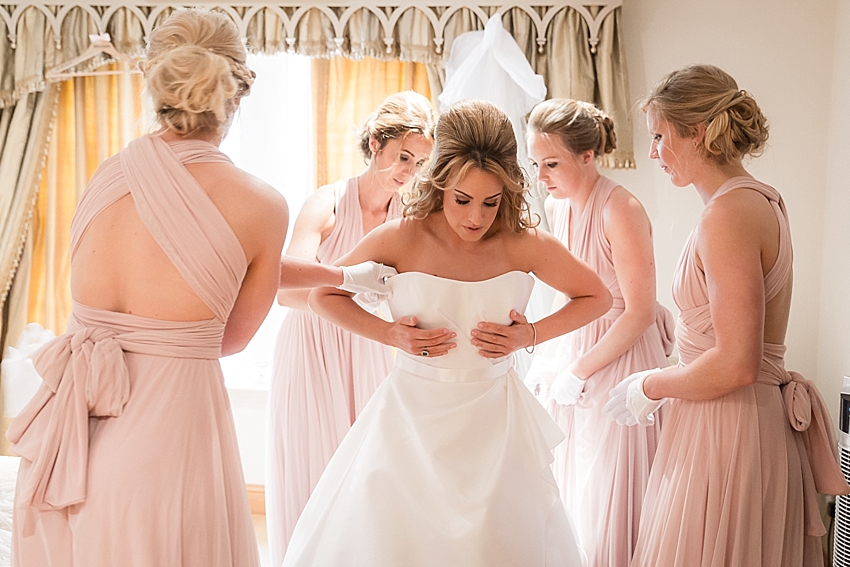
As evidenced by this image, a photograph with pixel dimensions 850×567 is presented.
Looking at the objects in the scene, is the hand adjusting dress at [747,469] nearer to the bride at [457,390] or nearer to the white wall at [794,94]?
the bride at [457,390]

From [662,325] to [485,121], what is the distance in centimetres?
113

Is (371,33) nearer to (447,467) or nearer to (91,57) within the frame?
(91,57)

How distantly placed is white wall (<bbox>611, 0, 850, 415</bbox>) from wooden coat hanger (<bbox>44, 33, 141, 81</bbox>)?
2559mm

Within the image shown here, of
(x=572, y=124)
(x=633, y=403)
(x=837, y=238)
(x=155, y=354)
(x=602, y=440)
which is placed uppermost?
(x=572, y=124)

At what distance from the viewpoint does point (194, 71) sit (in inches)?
62.8

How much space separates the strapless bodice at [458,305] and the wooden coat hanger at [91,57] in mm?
2505

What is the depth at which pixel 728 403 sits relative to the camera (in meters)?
1.92

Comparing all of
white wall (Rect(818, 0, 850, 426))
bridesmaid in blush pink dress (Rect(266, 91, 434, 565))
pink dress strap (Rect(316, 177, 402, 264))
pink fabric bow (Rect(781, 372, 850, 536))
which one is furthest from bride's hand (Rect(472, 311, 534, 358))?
white wall (Rect(818, 0, 850, 426))

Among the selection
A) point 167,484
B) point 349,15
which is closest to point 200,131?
point 167,484

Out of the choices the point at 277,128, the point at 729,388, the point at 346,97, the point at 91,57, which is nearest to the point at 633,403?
the point at 729,388

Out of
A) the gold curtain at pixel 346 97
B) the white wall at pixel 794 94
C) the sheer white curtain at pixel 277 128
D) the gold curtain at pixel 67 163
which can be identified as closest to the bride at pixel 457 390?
the white wall at pixel 794 94

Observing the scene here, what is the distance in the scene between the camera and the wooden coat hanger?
391 centimetres

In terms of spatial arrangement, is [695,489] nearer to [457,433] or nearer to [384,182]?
[457,433]

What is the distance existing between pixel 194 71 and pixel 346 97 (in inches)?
107
